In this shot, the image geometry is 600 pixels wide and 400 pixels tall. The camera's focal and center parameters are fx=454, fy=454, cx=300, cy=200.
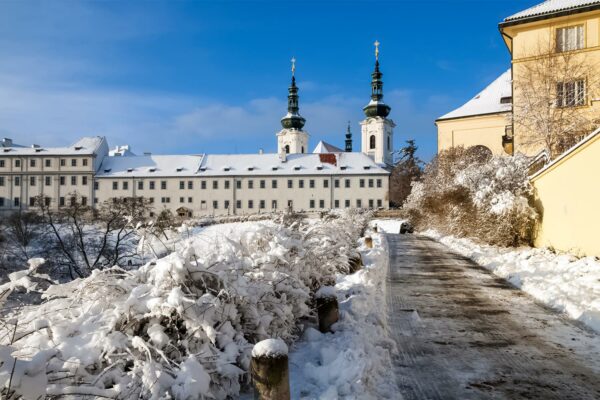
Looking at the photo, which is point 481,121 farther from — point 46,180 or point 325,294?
Answer: point 46,180

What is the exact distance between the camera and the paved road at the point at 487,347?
16.2 feet

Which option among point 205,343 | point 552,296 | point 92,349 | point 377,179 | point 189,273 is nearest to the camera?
point 92,349

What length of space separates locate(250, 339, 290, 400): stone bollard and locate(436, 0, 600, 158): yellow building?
2263 centimetres

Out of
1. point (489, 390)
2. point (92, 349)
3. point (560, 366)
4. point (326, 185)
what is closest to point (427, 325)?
point (560, 366)

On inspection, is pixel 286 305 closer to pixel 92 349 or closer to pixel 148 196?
pixel 92 349

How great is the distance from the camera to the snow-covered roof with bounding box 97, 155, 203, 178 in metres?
75.1

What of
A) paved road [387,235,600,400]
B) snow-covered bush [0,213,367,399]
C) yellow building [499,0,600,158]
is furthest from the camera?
yellow building [499,0,600,158]

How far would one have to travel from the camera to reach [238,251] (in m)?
5.79

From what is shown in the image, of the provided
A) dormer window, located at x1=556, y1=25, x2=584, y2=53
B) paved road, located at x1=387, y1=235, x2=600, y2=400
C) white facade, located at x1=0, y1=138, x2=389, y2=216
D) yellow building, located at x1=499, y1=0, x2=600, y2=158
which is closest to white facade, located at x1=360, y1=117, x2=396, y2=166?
white facade, located at x1=0, y1=138, x2=389, y2=216

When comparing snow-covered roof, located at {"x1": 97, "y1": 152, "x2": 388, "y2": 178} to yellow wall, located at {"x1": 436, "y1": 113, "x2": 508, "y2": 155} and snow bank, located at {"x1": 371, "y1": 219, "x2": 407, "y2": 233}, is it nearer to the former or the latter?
snow bank, located at {"x1": 371, "y1": 219, "x2": 407, "y2": 233}

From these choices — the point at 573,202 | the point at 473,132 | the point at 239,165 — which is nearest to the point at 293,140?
the point at 239,165

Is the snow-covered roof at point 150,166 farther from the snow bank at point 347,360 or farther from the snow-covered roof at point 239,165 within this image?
the snow bank at point 347,360

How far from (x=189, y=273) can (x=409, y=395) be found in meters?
2.62

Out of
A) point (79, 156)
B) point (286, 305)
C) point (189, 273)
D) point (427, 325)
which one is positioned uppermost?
point (79, 156)
